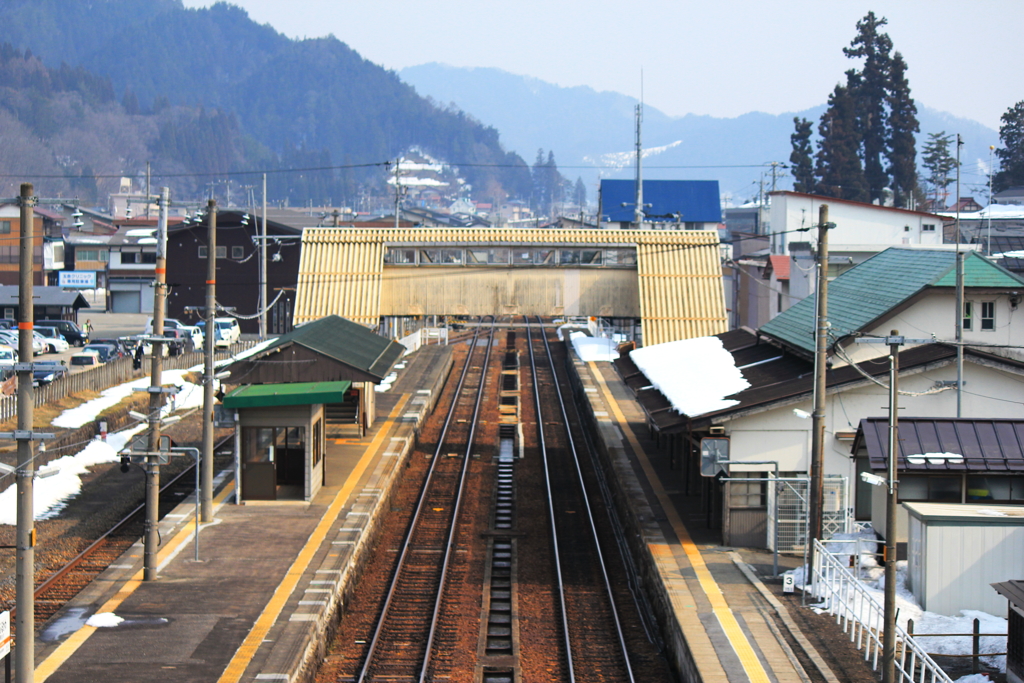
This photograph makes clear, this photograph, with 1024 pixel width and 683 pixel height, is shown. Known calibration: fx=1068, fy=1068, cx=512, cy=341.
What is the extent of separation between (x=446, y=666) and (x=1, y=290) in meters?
44.9

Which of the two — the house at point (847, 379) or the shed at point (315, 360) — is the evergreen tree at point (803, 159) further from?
the shed at point (315, 360)

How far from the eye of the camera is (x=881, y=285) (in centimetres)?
2106

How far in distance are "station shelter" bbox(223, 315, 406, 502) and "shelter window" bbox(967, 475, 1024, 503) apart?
10.6 metres

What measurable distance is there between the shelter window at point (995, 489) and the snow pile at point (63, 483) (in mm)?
14138

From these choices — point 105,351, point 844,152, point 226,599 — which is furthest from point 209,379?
point 844,152

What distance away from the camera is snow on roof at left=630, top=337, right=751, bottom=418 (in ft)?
→ 61.5

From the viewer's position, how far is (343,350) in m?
23.1

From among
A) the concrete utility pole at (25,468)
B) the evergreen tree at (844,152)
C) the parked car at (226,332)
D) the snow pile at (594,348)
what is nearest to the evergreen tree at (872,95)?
the evergreen tree at (844,152)

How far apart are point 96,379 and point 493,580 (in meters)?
19.4

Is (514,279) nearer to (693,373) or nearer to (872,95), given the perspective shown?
(693,373)

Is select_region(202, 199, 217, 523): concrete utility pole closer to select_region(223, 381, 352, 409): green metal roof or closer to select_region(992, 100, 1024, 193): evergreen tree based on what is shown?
select_region(223, 381, 352, 409): green metal roof

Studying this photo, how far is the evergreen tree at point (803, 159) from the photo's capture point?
81625 mm

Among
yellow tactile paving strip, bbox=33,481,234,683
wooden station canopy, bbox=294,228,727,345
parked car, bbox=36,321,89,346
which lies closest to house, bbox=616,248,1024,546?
wooden station canopy, bbox=294,228,727,345

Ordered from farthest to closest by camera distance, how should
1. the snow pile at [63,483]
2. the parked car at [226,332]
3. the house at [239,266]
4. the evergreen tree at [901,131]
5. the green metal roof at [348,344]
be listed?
the evergreen tree at [901,131], the house at [239,266], the parked car at [226,332], the green metal roof at [348,344], the snow pile at [63,483]
